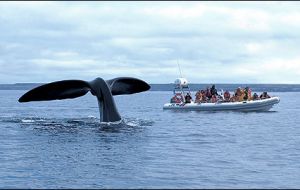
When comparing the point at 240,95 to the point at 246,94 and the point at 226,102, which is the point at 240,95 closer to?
the point at 246,94

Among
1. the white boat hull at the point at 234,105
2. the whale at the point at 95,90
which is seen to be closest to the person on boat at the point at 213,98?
the white boat hull at the point at 234,105

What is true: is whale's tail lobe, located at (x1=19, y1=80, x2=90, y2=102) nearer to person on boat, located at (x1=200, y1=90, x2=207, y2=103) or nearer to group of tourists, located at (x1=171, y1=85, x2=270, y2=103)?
person on boat, located at (x1=200, y1=90, x2=207, y2=103)

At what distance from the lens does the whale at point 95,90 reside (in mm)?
24828

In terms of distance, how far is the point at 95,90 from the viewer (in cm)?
2636

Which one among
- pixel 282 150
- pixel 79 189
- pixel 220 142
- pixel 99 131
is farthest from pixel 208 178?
pixel 99 131

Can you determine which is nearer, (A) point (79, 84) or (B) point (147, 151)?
(B) point (147, 151)

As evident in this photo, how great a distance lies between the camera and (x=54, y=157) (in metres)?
18.3

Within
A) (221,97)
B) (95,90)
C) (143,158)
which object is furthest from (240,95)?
(143,158)

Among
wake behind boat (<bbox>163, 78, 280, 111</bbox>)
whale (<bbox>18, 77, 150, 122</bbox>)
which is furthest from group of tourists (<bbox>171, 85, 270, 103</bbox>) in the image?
whale (<bbox>18, 77, 150, 122</bbox>)

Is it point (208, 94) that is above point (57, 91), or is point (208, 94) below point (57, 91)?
below

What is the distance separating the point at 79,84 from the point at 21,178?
11471mm

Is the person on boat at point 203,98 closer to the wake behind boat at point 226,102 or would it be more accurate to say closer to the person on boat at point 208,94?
the wake behind boat at point 226,102

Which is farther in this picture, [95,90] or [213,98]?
[213,98]

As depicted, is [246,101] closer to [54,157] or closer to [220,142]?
[220,142]
